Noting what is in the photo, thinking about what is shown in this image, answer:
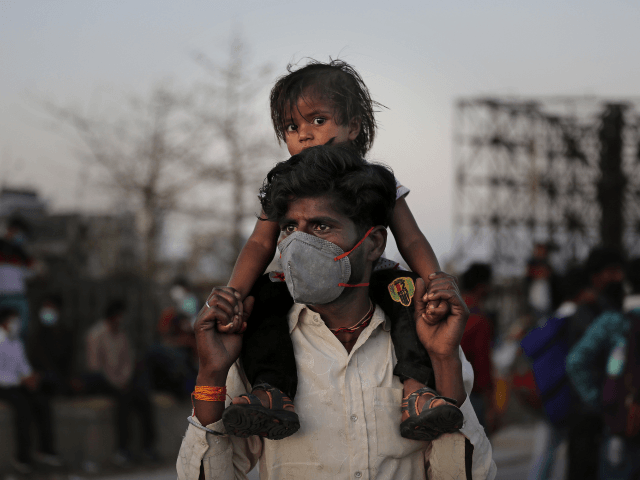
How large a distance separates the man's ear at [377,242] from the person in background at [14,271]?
6.82 metres

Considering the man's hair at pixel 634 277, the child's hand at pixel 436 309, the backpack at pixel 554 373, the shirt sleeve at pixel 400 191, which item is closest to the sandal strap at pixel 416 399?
the child's hand at pixel 436 309

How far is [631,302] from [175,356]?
6.32 metres

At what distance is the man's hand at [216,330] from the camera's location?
2113 mm

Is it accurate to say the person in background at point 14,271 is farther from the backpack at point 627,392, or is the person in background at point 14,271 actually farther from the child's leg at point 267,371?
the child's leg at point 267,371

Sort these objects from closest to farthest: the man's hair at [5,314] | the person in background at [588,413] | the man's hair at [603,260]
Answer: the person in background at [588,413]
the man's hair at [603,260]
the man's hair at [5,314]

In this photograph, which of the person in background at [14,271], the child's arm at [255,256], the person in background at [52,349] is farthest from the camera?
the person in background at [52,349]

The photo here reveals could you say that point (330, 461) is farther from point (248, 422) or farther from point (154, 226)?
point (154, 226)

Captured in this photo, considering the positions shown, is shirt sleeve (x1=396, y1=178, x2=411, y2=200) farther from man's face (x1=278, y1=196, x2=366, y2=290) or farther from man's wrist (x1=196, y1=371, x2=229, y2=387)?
man's wrist (x1=196, y1=371, x2=229, y2=387)

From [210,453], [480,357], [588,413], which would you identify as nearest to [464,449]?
[210,453]

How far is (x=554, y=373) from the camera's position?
5.65 meters

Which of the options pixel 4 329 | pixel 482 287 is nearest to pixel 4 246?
pixel 4 329

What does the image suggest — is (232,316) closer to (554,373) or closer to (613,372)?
(613,372)

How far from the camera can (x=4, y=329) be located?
25.0ft

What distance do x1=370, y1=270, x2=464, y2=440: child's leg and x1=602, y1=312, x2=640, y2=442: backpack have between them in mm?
3058
